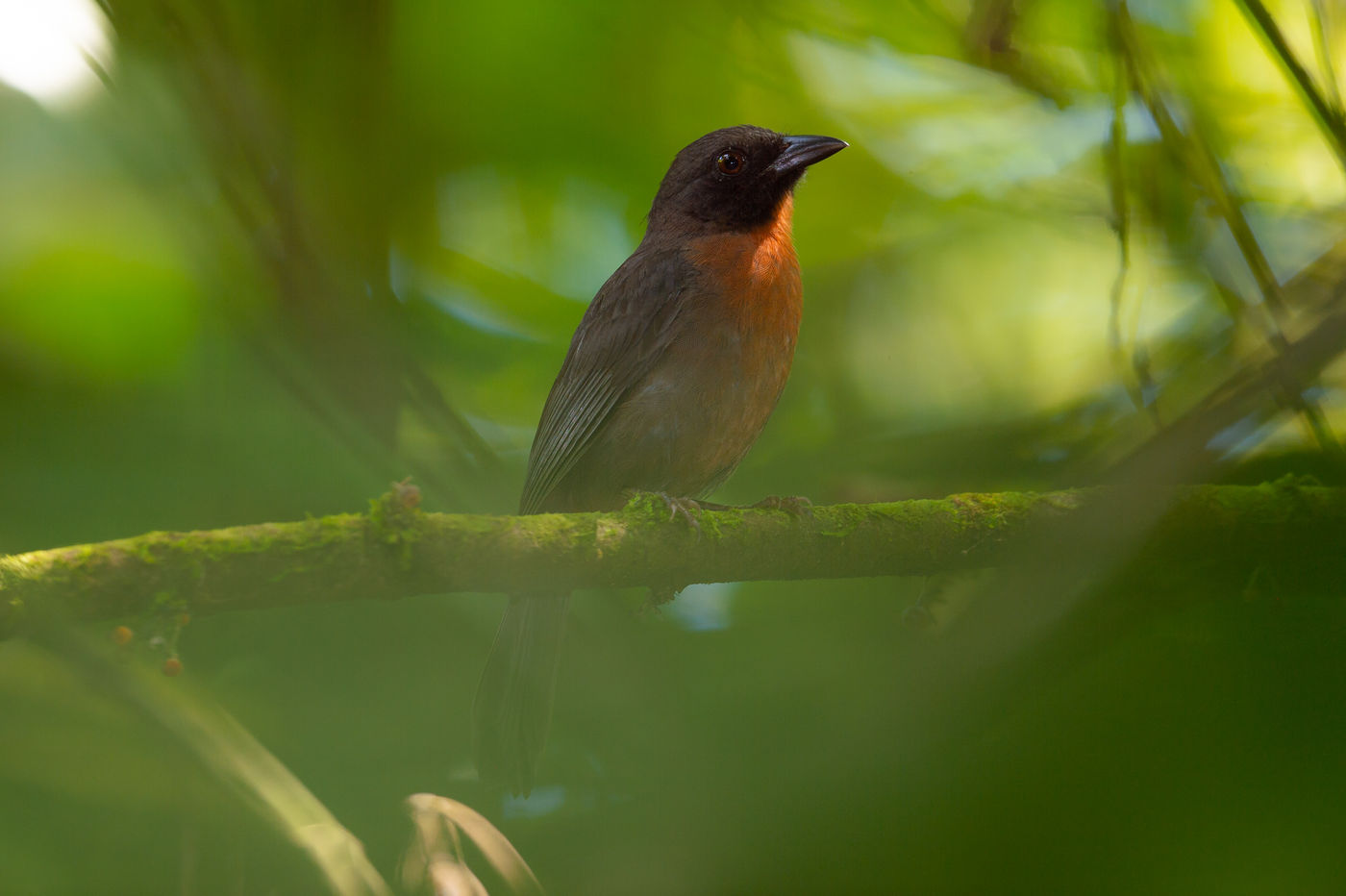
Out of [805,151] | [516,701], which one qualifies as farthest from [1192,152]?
[516,701]

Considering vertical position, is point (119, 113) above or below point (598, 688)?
above

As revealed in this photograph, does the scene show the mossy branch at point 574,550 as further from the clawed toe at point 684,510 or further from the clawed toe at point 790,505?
the clawed toe at point 684,510

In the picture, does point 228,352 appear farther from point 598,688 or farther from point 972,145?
point 972,145

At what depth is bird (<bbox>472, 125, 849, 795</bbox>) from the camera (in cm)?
212

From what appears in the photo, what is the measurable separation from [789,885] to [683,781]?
4.2 inches

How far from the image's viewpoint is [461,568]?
91 cm

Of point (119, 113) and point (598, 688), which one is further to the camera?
point (119, 113)

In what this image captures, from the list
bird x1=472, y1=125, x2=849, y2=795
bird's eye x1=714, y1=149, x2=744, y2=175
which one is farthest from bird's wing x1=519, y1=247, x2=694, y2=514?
bird's eye x1=714, y1=149, x2=744, y2=175

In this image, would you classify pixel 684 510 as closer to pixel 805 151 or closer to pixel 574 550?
pixel 574 550

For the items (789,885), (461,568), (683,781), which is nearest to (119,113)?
(461,568)

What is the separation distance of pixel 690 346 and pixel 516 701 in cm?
188

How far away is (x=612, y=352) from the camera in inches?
98.9

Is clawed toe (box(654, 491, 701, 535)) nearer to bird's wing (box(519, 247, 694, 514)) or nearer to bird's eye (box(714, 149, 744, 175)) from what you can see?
bird's wing (box(519, 247, 694, 514))

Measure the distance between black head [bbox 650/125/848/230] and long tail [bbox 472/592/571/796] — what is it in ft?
2.39
